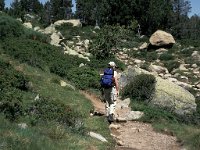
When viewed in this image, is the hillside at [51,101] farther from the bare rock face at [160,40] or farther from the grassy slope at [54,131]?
the bare rock face at [160,40]

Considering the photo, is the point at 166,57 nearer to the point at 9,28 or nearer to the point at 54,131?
the point at 9,28

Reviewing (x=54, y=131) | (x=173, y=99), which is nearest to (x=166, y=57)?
(x=173, y=99)

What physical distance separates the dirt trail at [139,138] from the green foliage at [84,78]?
4.29m

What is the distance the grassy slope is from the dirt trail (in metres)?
0.40

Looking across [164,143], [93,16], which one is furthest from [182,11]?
[164,143]

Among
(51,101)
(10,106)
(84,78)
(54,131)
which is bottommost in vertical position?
(84,78)

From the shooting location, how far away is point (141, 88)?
1939 cm

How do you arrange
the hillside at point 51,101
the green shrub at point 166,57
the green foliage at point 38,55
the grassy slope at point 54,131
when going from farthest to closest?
the green shrub at point 166,57
the green foliage at point 38,55
the hillside at point 51,101
the grassy slope at point 54,131

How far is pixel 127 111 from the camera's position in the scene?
58.4 feet

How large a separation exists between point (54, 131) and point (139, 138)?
12.5 feet

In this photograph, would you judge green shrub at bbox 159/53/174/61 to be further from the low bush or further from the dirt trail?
the low bush

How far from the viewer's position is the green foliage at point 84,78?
69.2 feet

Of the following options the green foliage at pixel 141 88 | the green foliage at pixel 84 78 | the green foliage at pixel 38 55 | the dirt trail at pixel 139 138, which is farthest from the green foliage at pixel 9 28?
the dirt trail at pixel 139 138

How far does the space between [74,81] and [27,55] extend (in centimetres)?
253
